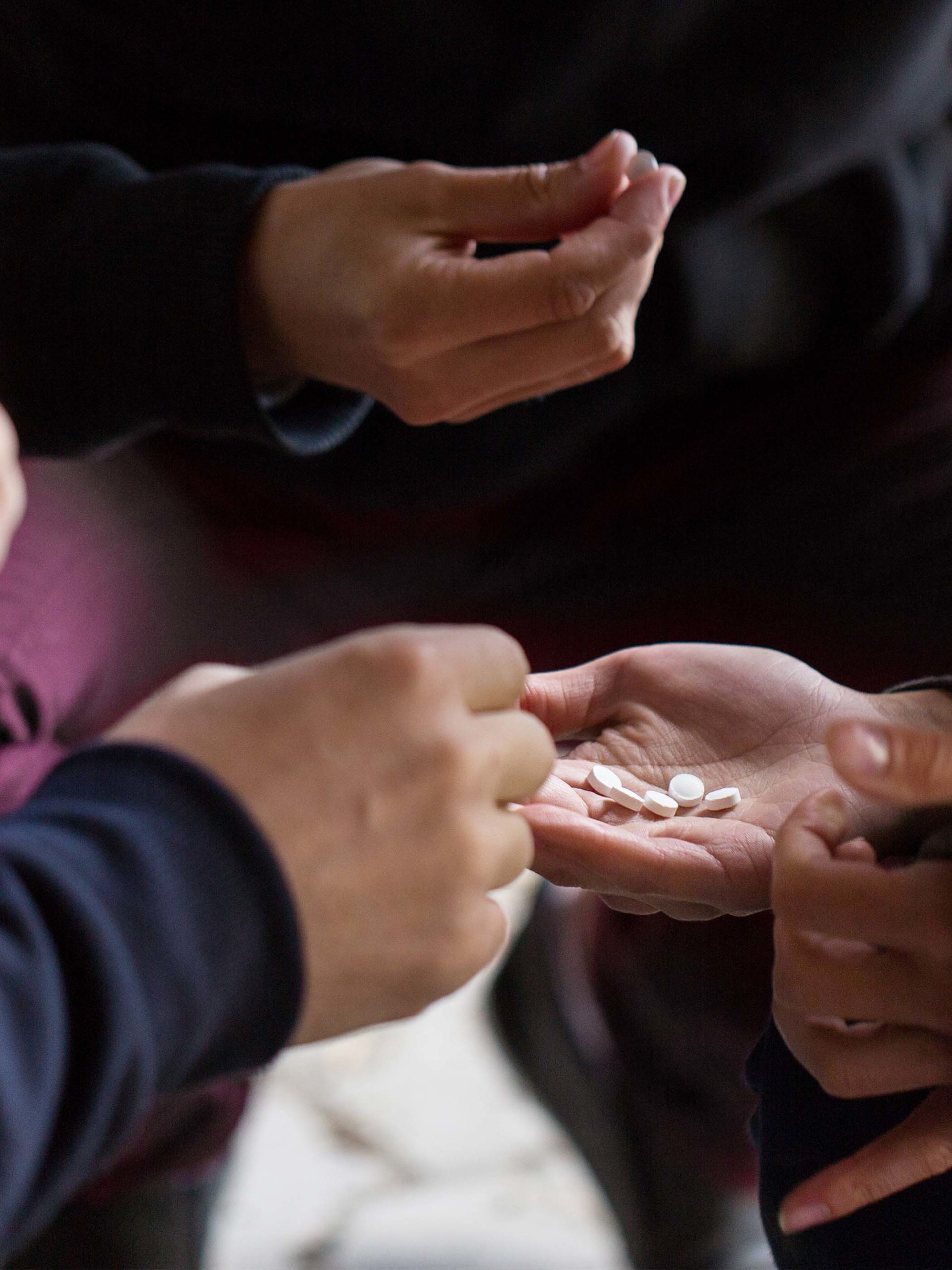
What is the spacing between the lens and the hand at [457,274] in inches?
24.5

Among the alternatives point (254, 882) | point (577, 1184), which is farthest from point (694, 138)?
point (577, 1184)

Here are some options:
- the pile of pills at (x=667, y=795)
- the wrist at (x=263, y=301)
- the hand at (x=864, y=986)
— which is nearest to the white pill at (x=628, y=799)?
the pile of pills at (x=667, y=795)

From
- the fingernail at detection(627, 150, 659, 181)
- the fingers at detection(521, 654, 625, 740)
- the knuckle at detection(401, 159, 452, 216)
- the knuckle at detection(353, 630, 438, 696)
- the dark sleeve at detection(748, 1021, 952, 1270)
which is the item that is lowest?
the dark sleeve at detection(748, 1021, 952, 1270)

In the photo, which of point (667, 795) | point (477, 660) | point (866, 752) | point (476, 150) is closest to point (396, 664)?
point (477, 660)

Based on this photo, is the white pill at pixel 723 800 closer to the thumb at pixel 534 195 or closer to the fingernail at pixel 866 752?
the fingernail at pixel 866 752

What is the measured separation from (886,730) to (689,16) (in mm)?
535

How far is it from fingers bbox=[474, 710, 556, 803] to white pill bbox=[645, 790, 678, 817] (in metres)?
0.17

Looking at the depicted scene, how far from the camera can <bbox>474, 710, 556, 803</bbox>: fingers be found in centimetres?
43

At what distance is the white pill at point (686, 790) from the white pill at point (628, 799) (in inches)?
0.8

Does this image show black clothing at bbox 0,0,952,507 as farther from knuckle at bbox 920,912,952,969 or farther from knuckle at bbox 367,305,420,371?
knuckle at bbox 920,912,952,969

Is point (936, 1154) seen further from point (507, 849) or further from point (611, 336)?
point (611, 336)

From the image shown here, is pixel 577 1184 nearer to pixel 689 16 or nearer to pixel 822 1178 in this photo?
pixel 822 1178

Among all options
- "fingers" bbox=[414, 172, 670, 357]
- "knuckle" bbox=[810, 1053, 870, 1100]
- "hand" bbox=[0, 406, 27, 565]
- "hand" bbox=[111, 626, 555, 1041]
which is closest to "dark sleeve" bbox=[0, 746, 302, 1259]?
"hand" bbox=[111, 626, 555, 1041]

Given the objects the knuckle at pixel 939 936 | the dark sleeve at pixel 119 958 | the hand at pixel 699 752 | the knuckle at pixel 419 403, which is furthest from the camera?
the knuckle at pixel 419 403
